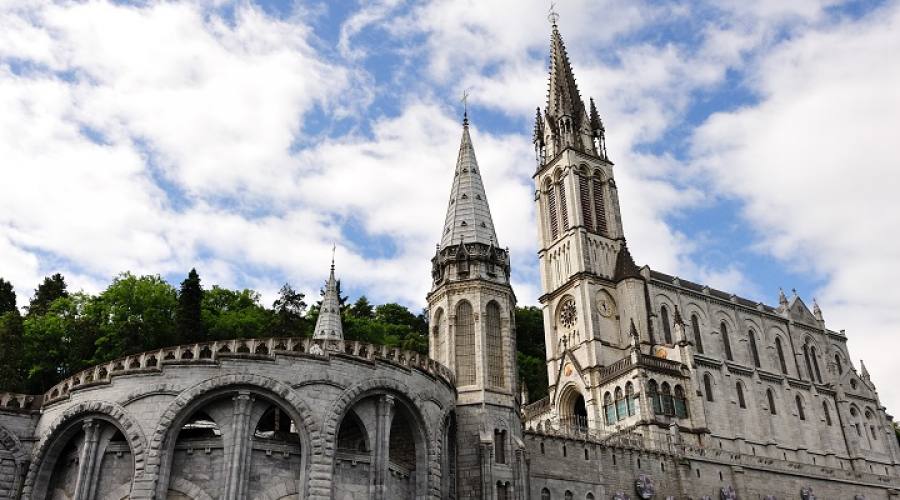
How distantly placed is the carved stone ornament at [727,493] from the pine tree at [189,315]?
116 ft

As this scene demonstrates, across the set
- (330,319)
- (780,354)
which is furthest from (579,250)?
(330,319)

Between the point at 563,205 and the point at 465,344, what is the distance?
1339 inches

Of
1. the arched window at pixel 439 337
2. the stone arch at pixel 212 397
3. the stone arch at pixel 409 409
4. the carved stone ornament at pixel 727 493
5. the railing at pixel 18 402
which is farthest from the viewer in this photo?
the carved stone ornament at pixel 727 493

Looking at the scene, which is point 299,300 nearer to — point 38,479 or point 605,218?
point 605,218

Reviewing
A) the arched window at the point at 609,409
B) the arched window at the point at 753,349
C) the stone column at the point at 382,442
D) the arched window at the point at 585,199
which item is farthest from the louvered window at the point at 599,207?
the stone column at the point at 382,442

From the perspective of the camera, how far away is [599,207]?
7169cm

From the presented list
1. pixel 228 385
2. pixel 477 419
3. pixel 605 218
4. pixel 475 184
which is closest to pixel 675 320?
pixel 605 218

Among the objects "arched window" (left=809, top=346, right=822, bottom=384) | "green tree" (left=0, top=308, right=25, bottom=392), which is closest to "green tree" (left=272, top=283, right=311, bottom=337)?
"green tree" (left=0, top=308, right=25, bottom=392)

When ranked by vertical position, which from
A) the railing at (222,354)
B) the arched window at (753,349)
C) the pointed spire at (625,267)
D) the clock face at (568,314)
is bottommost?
the railing at (222,354)

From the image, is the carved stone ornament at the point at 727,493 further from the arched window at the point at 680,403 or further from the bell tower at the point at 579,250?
the bell tower at the point at 579,250

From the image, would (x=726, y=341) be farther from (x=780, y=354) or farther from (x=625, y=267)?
(x=625, y=267)

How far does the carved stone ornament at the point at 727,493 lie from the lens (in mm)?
51562

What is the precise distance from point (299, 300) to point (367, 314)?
12793mm

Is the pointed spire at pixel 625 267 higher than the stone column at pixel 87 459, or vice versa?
the pointed spire at pixel 625 267
